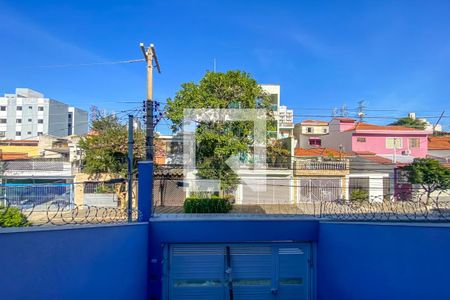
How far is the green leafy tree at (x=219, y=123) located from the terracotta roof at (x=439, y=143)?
1322 cm

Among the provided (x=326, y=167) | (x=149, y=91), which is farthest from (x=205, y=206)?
(x=326, y=167)

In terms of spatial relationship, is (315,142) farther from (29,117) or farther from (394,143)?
(29,117)

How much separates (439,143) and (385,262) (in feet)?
62.9

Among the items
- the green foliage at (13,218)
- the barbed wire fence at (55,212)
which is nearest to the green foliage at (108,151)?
the barbed wire fence at (55,212)

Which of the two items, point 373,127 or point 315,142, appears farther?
point 315,142

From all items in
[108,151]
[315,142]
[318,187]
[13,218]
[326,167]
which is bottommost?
[318,187]

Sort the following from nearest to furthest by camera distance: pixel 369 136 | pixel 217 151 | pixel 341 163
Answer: pixel 217 151
pixel 341 163
pixel 369 136

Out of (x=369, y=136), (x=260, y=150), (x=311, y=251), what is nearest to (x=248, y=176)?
(x=260, y=150)

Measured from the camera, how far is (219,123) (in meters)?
11.4

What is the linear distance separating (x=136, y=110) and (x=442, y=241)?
6.86 m

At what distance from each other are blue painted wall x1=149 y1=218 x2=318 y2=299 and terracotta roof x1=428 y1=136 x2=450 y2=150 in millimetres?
17377

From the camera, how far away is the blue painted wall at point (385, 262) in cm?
249

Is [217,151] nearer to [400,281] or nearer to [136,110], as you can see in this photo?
[136,110]

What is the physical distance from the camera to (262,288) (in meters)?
4.62
